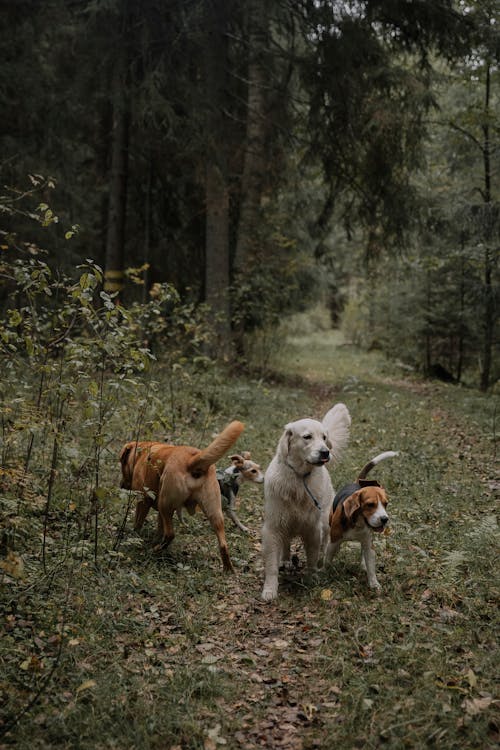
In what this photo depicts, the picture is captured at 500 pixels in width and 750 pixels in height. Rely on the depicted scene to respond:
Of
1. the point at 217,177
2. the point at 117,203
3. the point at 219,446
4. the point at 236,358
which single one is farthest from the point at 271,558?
the point at 217,177

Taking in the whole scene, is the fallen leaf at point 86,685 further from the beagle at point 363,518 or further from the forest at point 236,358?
the beagle at point 363,518

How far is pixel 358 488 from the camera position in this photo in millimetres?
4961

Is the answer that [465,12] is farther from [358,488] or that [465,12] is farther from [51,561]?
[51,561]

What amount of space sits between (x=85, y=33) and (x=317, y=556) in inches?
504

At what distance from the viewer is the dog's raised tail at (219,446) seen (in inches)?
185

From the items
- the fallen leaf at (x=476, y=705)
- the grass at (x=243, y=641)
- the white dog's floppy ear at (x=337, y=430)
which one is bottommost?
the grass at (x=243, y=641)

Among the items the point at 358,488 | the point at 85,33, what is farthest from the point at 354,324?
the point at 358,488

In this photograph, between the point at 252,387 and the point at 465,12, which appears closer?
the point at 465,12

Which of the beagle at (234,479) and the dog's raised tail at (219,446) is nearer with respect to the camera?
the dog's raised tail at (219,446)

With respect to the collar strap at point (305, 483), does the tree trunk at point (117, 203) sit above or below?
above

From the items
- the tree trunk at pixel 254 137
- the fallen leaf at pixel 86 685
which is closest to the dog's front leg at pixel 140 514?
the fallen leaf at pixel 86 685

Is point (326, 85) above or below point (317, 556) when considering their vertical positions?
above

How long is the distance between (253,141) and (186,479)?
482 inches

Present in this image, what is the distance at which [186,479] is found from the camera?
193 inches
